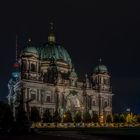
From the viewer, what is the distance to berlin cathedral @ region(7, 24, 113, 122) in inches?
4892

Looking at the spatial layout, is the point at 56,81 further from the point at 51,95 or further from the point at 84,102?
the point at 84,102

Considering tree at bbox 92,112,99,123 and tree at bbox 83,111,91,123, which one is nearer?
tree at bbox 83,111,91,123

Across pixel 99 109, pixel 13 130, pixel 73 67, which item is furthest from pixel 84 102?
pixel 13 130

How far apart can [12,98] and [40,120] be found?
18386 millimetres

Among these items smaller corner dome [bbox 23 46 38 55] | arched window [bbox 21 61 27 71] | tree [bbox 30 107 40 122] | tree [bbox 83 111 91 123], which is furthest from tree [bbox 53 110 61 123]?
smaller corner dome [bbox 23 46 38 55]

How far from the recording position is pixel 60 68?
144m

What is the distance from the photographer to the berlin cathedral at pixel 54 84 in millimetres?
124250

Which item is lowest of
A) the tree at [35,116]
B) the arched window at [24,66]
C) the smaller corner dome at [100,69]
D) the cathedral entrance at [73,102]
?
the tree at [35,116]

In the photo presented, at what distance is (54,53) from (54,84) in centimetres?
2128

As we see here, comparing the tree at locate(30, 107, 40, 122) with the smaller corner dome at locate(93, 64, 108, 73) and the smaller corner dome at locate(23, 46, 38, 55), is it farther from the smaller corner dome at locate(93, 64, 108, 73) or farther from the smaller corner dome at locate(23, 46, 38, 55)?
the smaller corner dome at locate(93, 64, 108, 73)

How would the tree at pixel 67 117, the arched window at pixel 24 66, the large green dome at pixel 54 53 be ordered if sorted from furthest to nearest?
the large green dome at pixel 54 53 < the tree at pixel 67 117 < the arched window at pixel 24 66

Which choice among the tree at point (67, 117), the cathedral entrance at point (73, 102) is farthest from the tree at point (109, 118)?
the tree at point (67, 117)

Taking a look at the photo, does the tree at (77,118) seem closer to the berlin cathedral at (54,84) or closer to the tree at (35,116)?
the berlin cathedral at (54,84)

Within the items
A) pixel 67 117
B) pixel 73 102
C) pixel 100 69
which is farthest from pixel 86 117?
pixel 100 69
